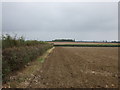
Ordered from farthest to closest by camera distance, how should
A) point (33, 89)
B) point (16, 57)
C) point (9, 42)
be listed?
1. point (9, 42)
2. point (16, 57)
3. point (33, 89)

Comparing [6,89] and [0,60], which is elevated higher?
[0,60]

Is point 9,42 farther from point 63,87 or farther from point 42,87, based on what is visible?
point 63,87

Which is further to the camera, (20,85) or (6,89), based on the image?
(20,85)

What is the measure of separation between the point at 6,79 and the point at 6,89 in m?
0.74

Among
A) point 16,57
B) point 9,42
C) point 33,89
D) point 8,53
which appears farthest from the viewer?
point 9,42

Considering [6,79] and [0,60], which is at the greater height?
[0,60]

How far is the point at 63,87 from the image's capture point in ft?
12.2

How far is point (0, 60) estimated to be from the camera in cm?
409

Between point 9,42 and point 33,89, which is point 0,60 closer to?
point 33,89

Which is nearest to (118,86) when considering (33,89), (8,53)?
(33,89)

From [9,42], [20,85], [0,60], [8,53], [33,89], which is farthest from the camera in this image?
[9,42]

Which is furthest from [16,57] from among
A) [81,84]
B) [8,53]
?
[81,84]

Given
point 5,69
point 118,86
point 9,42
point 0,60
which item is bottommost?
point 118,86

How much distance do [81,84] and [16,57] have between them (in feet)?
10.1
